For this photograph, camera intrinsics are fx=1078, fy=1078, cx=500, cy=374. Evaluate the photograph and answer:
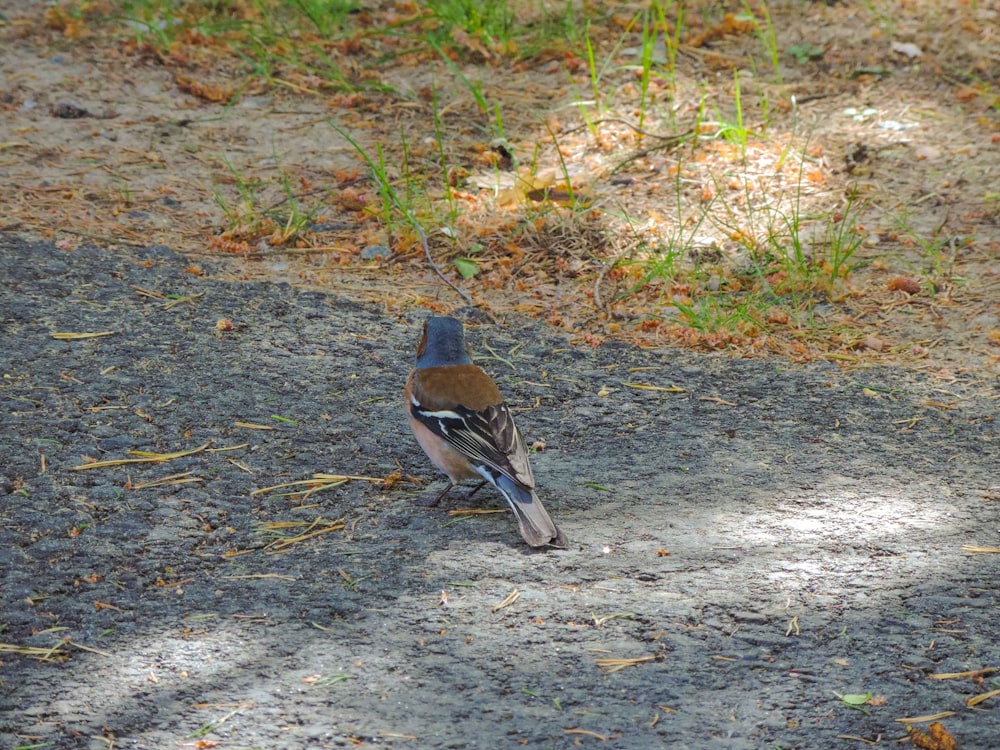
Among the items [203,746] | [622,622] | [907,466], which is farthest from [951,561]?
[203,746]

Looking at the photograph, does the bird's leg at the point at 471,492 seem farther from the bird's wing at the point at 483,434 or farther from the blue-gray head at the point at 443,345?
the blue-gray head at the point at 443,345

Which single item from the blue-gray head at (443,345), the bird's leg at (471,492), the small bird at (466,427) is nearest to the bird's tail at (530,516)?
the small bird at (466,427)

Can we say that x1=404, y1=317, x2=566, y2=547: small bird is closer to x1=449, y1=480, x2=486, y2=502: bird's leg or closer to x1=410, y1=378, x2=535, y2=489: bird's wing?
x1=410, y1=378, x2=535, y2=489: bird's wing

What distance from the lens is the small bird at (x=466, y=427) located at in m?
3.60

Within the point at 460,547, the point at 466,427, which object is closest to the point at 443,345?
the point at 466,427

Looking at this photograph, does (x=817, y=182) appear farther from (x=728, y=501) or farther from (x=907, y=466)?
(x=728, y=501)

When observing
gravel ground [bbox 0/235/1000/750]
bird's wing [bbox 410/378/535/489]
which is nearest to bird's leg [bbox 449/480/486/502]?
gravel ground [bbox 0/235/1000/750]

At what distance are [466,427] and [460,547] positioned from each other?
451 mm

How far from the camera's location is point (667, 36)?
7301 mm

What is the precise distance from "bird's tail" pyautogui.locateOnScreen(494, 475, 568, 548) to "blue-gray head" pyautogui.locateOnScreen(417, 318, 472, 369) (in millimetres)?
713

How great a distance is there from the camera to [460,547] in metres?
3.58

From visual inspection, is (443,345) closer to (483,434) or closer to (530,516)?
(483,434)

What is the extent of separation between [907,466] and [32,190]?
477 centimetres

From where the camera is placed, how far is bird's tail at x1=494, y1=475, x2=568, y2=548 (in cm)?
351
